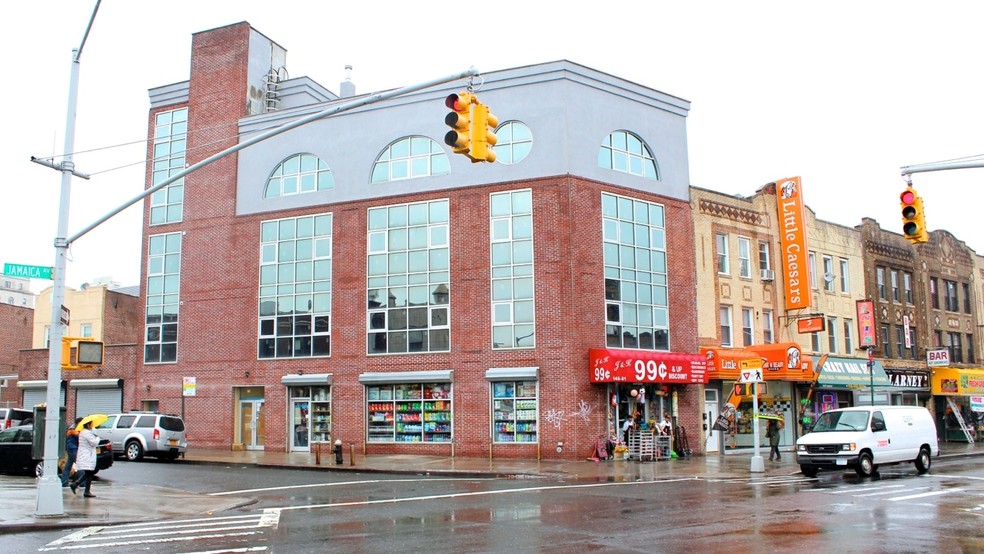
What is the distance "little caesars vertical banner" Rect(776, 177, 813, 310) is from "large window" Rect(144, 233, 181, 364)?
26045 mm

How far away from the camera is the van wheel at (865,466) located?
23.7m

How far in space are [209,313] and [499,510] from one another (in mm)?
24134

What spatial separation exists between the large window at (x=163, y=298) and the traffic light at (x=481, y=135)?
28107 millimetres

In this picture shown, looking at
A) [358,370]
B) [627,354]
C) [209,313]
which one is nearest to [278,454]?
[358,370]

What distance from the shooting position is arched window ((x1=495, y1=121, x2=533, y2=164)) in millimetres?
32344

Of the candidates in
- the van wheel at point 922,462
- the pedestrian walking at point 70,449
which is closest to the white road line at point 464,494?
the pedestrian walking at point 70,449

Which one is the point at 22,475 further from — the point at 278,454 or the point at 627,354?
the point at 627,354

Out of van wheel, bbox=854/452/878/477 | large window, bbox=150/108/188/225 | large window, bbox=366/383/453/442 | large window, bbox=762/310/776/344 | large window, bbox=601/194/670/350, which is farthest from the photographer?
large window, bbox=150/108/188/225

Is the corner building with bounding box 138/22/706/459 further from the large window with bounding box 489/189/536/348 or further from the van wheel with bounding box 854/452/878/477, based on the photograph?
the van wheel with bounding box 854/452/878/477

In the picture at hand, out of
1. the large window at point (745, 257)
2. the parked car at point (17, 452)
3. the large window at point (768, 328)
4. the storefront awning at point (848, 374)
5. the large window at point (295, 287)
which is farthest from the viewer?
the storefront awning at point (848, 374)

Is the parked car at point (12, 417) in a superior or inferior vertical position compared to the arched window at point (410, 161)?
inferior

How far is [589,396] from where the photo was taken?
30641mm

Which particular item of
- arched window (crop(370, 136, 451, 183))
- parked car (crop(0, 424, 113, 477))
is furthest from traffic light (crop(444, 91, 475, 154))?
arched window (crop(370, 136, 451, 183))

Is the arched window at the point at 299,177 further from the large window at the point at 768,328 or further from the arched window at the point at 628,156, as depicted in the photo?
the large window at the point at 768,328
